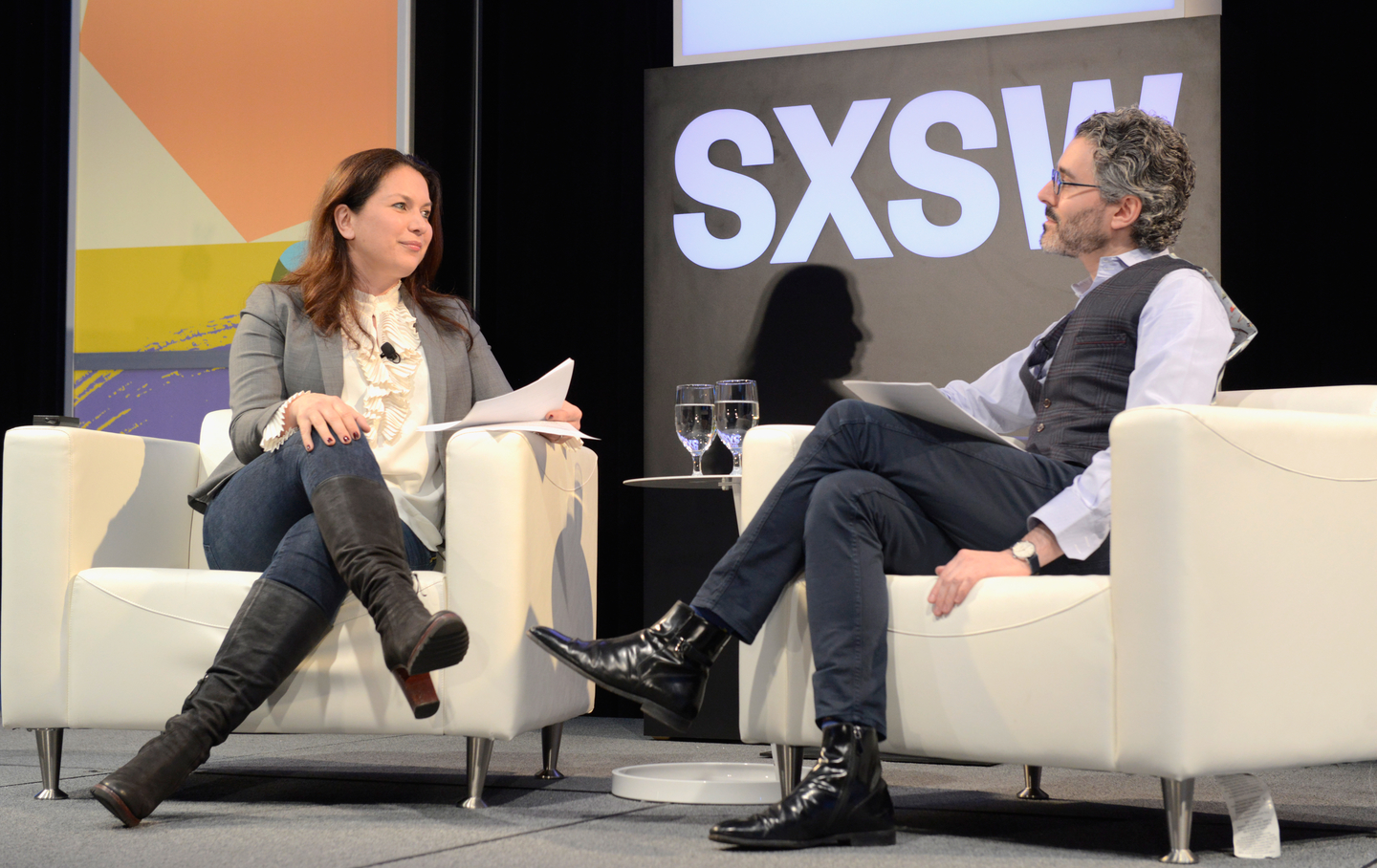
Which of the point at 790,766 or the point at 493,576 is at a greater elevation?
the point at 493,576

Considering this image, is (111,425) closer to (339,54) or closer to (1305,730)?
(339,54)

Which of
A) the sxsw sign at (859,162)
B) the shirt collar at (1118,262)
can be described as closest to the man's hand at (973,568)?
the shirt collar at (1118,262)

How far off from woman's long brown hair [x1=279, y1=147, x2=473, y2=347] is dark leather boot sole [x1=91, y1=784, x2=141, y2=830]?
2.97 feet

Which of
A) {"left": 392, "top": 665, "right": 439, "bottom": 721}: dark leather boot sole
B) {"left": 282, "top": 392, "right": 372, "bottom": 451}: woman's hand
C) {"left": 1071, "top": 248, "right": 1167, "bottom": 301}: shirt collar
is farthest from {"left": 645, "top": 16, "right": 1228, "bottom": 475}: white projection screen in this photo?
{"left": 392, "top": 665, "right": 439, "bottom": 721}: dark leather boot sole

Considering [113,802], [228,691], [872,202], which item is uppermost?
[872,202]

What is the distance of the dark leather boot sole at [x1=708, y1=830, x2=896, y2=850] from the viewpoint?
1643 mm

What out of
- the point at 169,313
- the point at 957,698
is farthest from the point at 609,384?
the point at 957,698

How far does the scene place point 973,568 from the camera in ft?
5.84

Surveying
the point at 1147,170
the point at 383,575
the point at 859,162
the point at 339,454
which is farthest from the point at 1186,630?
the point at 859,162

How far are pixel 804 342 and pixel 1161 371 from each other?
A: 156 cm

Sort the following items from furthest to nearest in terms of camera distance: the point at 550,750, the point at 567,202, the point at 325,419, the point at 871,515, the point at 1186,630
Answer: the point at 567,202
the point at 550,750
the point at 325,419
the point at 871,515
the point at 1186,630

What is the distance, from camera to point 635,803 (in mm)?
2131

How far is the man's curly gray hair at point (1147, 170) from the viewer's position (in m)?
2.11

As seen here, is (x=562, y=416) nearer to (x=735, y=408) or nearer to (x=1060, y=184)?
(x=735, y=408)
